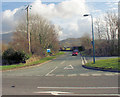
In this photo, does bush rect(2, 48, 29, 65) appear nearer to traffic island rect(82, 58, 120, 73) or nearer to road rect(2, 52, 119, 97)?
traffic island rect(82, 58, 120, 73)

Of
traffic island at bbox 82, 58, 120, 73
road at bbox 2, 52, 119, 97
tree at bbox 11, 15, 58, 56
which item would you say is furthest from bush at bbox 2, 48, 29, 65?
road at bbox 2, 52, 119, 97

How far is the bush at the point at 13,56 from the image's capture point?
73.2 ft

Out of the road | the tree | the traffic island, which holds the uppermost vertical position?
the tree

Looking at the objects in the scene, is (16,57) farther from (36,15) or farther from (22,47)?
(36,15)

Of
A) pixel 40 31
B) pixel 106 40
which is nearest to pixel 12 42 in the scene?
pixel 40 31

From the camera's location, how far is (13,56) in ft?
73.9

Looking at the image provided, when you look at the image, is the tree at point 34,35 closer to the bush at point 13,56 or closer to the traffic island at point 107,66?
the bush at point 13,56

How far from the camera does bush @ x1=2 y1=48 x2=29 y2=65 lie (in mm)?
22308

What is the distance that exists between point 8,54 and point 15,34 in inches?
228

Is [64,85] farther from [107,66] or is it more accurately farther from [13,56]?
[13,56]

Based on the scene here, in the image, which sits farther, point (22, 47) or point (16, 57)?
point (22, 47)

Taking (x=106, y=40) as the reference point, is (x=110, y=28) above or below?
above

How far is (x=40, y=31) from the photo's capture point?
3741cm

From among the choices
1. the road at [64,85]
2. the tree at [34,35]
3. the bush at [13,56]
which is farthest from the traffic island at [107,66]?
the tree at [34,35]
